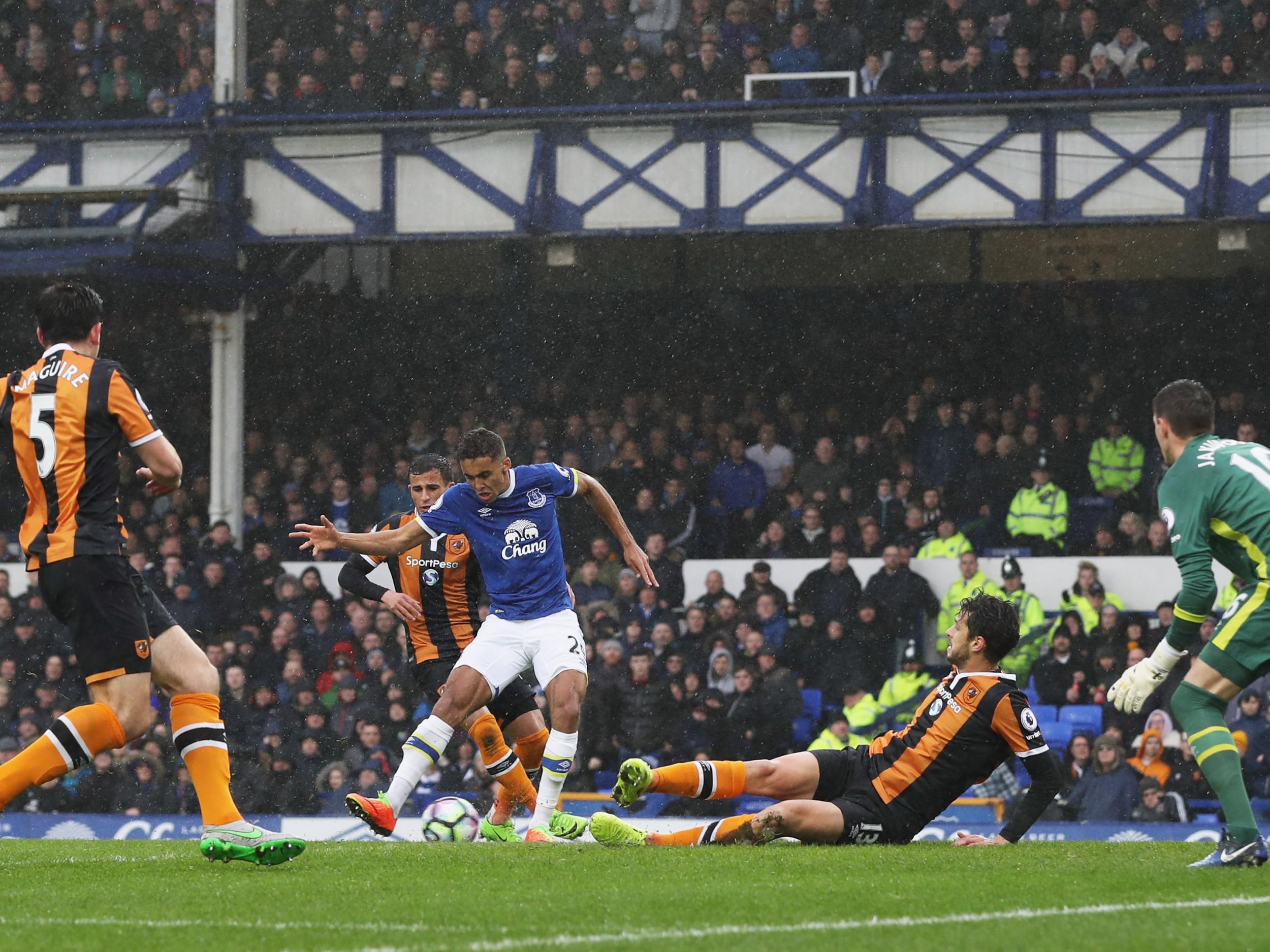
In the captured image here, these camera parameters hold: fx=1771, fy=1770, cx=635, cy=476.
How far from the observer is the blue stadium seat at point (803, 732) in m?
16.0

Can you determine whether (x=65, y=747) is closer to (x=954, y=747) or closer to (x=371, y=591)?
(x=371, y=591)

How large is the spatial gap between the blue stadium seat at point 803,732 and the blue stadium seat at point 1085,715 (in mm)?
2245

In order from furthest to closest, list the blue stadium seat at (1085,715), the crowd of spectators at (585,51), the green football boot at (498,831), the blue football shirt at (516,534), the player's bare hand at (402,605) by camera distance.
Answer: the crowd of spectators at (585,51)
the blue stadium seat at (1085,715)
the green football boot at (498,831)
the player's bare hand at (402,605)
the blue football shirt at (516,534)

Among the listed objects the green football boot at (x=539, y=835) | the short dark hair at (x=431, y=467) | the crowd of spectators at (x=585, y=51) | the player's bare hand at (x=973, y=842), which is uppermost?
the crowd of spectators at (x=585, y=51)

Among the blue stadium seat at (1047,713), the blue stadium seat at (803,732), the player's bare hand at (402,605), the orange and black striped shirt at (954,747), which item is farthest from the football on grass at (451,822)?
the blue stadium seat at (1047,713)

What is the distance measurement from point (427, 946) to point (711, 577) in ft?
39.8

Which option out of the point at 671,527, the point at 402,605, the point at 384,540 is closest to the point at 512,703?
the point at 402,605

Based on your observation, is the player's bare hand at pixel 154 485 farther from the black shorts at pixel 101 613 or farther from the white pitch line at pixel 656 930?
the white pitch line at pixel 656 930

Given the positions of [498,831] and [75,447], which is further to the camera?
[498,831]

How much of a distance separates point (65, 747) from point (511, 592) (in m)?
2.89

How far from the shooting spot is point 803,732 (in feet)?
52.7

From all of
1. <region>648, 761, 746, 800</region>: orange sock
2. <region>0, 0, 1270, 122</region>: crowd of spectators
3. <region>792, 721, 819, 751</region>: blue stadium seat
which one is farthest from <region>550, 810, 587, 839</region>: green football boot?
<region>0, 0, 1270, 122</region>: crowd of spectators

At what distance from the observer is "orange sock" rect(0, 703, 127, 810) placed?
654 cm

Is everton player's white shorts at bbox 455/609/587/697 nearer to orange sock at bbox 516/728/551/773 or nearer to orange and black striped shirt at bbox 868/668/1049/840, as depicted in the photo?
orange sock at bbox 516/728/551/773
